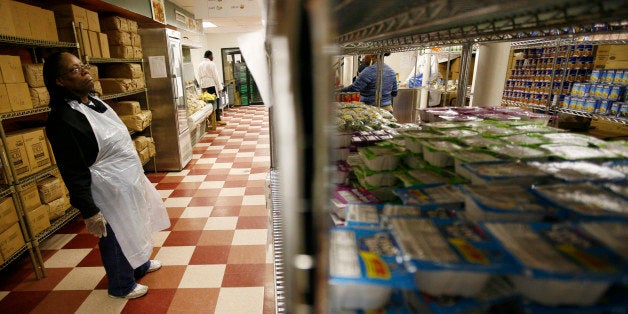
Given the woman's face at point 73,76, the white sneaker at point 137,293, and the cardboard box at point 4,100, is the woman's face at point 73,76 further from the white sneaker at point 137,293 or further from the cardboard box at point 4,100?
the white sneaker at point 137,293

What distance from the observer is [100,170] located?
1.92 m

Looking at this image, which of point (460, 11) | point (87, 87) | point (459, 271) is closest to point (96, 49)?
point (87, 87)

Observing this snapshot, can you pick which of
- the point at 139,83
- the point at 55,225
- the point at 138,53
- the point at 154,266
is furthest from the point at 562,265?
the point at 138,53

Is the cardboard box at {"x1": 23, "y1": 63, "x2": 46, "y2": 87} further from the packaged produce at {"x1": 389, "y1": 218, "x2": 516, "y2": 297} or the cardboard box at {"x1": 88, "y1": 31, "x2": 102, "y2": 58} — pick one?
the packaged produce at {"x1": 389, "y1": 218, "x2": 516, "y2": 297}

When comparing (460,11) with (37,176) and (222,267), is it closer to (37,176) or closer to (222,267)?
(222,267)

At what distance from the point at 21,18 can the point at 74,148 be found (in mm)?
1430

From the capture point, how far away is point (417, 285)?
647 mm

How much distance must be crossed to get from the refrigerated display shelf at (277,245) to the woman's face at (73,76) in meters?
1.29

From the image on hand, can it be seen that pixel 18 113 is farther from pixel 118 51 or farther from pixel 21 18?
pixel 118 51

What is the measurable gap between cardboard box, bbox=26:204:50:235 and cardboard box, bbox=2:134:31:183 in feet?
1.00

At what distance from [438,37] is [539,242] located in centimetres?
94

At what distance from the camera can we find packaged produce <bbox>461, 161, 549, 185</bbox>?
0.86 m

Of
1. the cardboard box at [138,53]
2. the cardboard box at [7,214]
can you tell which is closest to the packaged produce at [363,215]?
the cardboard box at [7,214]

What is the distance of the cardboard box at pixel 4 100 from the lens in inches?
85.9
